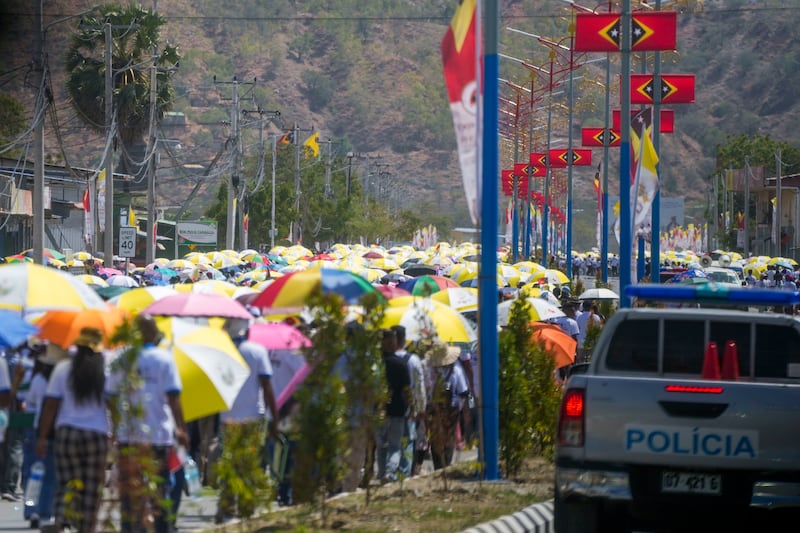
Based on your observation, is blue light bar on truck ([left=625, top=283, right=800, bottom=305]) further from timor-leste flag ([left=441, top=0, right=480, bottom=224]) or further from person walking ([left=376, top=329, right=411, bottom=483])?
person walking ([left=376, top=329, right=411, bottom=483])

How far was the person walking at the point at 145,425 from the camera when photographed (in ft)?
29.3

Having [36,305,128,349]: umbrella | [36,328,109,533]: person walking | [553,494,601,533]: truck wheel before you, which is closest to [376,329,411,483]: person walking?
[36,305,128,349]: umbrella

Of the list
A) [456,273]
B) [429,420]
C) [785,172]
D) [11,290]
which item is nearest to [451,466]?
[429,420]

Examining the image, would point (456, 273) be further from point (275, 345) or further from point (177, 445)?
point (177, 445)

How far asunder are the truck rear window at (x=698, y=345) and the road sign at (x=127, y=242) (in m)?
25.2

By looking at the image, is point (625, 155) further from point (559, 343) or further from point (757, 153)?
point (757, 153)

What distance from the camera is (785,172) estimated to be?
129 meters

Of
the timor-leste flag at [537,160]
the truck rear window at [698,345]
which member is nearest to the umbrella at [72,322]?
the truck rear window at [698,345]

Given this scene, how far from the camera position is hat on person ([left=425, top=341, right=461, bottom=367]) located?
1522 centimetres

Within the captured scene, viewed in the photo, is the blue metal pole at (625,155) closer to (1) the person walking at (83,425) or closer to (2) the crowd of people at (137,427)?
(2) the crowd of people at (137,427)

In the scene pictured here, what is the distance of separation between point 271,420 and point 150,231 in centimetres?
3515

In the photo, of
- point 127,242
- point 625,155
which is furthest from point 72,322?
point 127,242

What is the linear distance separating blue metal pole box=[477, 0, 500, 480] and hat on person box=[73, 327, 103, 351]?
4.69 metres

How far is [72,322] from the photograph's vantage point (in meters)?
11.3
